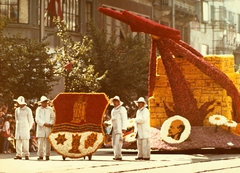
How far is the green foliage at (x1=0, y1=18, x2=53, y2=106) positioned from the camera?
3181cm

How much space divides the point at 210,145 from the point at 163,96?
9.14ft

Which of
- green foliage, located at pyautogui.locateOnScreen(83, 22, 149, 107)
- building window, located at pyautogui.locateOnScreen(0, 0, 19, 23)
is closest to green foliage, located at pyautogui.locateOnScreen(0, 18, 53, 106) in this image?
green foliage, located at pyautogui.locateOnScreen(83, 22, 149, 107)

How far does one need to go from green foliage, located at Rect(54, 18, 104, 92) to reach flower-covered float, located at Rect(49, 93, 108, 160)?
11.8 meters

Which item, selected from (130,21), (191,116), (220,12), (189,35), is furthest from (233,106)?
(220,12)

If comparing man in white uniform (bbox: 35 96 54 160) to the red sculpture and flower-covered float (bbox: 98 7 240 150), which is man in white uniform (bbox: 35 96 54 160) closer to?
flower-covered float (bbox: 98 7 240 150)

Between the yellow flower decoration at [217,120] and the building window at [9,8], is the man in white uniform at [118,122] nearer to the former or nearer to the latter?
the yellow flower decoration at [217,120]

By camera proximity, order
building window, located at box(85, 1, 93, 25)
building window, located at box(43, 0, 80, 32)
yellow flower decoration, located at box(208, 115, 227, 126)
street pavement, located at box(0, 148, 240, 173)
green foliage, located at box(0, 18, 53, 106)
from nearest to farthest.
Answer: street pavement, located at box(0, 148, 240, 173) → yellow flower decoration, located at box(208, 115, 227, 126) → green foliage, located at box(0, 18, 53, 106) → building window, located at box(43, 0, 80, 32) → building window, located at box(85, 1, 93, 25)

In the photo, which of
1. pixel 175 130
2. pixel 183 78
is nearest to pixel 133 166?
pixel 175 130

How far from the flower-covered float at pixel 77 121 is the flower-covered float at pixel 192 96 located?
4162 mm

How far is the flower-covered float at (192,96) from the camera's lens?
28391 millimetres

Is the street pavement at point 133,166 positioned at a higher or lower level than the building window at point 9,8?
lower

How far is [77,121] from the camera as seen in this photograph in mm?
24453

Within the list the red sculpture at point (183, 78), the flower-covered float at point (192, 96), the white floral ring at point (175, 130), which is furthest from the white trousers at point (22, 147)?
the red sculpture at point (183, 78)

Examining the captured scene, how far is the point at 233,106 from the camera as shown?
99.9ft
